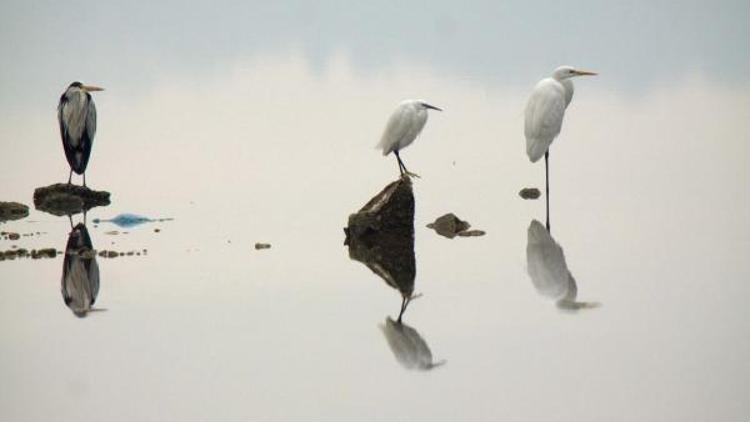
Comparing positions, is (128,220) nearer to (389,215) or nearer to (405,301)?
(389,215)

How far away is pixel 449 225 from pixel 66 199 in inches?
185

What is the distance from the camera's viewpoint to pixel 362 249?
9359mm

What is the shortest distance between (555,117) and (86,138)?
5299 millimetres

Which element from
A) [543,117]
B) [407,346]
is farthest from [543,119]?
[407,346]

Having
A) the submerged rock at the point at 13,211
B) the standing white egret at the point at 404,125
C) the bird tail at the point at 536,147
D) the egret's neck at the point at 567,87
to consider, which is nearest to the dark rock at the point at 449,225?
the standing white egret at the point at 404,125

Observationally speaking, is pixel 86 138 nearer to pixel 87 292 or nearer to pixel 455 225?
pixel 455 225

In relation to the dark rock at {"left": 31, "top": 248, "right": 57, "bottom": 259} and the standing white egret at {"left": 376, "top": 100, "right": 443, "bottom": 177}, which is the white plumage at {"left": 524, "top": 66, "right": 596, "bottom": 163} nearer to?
the standing white egret at {"left": 376, "top": 100, "right": 443, "bottom": 177}

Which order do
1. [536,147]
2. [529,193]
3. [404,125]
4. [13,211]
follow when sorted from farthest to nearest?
1. [529,193]
2. [13,211]
3. [536,147]
4. [404,125]

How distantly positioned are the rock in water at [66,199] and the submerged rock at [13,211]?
0.25m

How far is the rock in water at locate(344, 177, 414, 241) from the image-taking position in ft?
31.9

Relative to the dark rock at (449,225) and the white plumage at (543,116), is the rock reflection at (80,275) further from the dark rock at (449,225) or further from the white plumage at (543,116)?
the white plumage at (543,116)

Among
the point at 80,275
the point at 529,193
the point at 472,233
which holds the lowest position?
the point at 529,193

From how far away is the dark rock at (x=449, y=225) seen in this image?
1038 centimetres

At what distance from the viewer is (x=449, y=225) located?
10438mm
